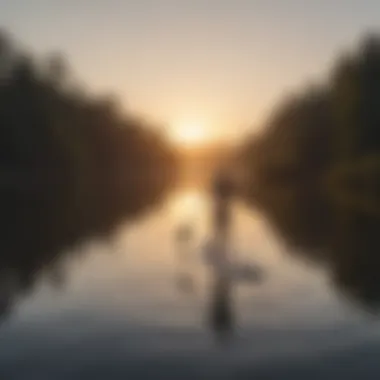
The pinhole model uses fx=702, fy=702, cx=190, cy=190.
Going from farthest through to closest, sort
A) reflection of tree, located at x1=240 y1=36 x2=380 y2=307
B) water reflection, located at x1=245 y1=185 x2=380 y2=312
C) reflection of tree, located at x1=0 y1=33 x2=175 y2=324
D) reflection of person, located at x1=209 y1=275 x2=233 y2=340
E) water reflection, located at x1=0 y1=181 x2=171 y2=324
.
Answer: reflection of tree, located at x1=0 y1=33 x2=175 y2=324 < reflection of tree, located at x1=240 y1=36 x2=380 y2=307 < water reflection, located at x1=0 y1=181 x2=171 y2=324 < water reflection, located at x1=245 y1=185 x2=380 y2=312 < reflection of person, located at x1=209 y1=275 x2=233 y2=340

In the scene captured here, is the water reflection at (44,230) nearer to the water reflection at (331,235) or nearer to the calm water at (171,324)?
the calm water at (171,324)

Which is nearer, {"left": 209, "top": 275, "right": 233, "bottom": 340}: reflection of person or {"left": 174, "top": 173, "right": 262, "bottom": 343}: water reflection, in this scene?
{"left": 209, "top": 275, "right": 233, "bottom": 340}: reflection of person

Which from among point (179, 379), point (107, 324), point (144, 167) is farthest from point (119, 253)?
point (144, 167)

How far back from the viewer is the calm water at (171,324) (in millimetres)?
2703

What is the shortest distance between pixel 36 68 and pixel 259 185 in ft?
14.8

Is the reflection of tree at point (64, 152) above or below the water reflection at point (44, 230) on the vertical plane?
above

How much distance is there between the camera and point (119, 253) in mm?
5625

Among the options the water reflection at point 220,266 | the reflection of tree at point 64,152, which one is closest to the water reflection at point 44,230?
the reflection of tree at point 64,152

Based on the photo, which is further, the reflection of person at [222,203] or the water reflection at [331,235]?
the reflection of person at [222,203]

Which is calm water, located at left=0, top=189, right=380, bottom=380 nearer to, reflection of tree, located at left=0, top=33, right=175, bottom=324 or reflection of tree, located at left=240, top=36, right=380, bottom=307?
reflection of tree, located at left=240, top=36, right=380, bottom=307

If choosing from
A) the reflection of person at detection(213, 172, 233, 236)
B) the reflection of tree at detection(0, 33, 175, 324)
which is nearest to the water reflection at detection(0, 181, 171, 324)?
the reflection of tree at detection(0, 33, 175, 324)

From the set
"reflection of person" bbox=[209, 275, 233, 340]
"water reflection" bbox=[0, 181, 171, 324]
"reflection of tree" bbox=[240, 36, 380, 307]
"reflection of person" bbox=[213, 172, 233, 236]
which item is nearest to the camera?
"reflection of person" bbox=[209, 275, 233, 340]

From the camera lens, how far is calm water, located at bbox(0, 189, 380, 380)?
2.70 m

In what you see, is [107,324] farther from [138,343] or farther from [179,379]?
[179,379]
